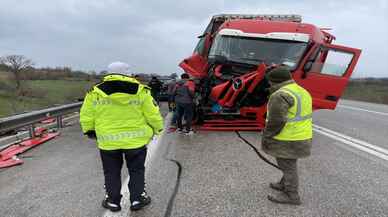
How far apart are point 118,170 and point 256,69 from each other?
544cm

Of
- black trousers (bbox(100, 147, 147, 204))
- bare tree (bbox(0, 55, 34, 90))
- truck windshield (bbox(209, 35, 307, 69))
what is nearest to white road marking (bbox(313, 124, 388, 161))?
truck windshield (bbox(209, 35, 307, 69))

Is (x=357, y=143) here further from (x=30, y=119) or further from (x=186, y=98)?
(x=30, y=119)

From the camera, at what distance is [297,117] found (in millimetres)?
3570

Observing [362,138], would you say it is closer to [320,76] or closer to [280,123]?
[320,76]

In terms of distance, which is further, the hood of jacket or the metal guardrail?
the metal guardrail

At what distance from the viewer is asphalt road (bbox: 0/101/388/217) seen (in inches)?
136

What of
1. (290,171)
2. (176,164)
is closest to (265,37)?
(176,164)

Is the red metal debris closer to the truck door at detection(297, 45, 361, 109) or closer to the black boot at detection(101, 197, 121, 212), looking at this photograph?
the black boot at detection(101, 197, 121, 212)

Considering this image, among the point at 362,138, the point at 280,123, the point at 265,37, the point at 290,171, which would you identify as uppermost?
the point at 265,37

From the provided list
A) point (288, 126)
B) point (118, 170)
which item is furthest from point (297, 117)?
point (118, 170)

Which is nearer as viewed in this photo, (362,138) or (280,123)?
(280,123)

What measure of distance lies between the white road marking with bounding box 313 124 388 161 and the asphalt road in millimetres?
24

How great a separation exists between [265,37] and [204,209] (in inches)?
234

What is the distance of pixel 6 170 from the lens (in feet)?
15.6
